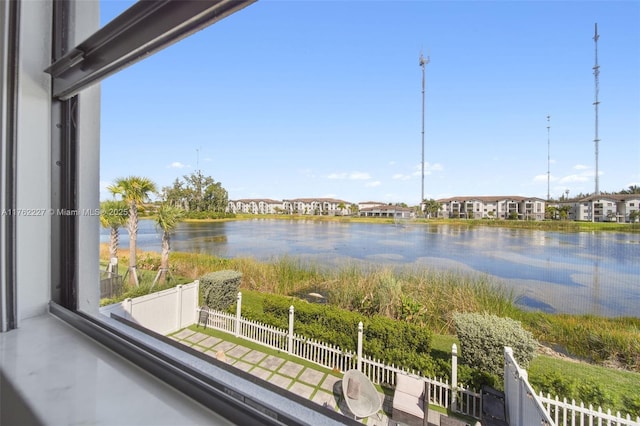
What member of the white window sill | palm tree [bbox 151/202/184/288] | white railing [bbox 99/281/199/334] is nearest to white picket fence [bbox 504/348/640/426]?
the white window sill

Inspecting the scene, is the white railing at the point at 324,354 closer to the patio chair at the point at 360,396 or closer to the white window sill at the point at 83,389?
the patio chair at the point at 360,396

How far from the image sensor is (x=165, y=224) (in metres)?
1.58

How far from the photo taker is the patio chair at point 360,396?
1.21 metres

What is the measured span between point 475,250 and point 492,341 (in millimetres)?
548

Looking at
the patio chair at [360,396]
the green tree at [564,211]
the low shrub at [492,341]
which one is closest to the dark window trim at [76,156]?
the patio chair at [360,396]

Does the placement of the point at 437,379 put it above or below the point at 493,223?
below

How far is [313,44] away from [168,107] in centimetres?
86

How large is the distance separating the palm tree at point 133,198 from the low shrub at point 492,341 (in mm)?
1912

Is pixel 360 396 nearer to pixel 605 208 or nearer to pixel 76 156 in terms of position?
pixel 605 208

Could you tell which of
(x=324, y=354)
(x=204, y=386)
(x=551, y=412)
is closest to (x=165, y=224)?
(x=324, y=354)

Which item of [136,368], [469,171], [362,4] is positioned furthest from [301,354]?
[362,4]

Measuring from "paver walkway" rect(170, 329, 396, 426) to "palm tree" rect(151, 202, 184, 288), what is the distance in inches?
16.0

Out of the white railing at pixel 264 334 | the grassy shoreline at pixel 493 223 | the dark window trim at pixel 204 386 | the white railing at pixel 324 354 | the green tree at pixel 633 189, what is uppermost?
the green tree at pixel 633 189

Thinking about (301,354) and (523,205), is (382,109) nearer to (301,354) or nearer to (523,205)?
(523,205)
